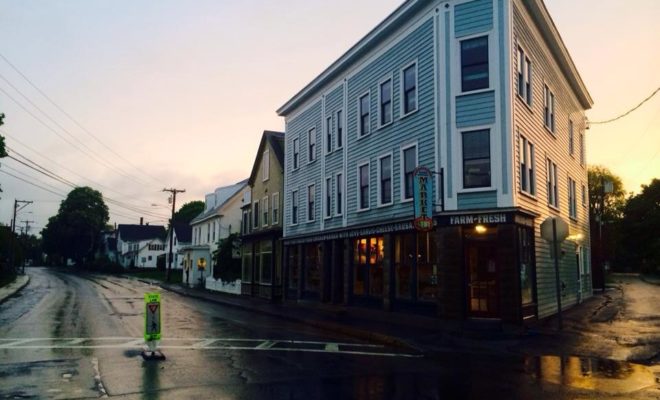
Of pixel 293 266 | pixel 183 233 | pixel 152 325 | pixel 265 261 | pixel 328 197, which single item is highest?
pixel 183 233

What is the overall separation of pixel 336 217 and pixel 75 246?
8828cm

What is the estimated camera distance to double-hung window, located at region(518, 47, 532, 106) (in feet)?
61.7

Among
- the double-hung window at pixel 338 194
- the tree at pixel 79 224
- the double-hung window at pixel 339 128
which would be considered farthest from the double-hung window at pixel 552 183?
the tree at pixel 79 224

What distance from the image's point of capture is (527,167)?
62.1ft

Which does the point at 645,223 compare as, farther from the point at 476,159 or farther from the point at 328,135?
the point at 476,159

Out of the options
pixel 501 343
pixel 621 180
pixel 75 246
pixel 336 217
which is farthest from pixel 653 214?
pixel 75 246

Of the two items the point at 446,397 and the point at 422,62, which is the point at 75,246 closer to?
the point at 422,62

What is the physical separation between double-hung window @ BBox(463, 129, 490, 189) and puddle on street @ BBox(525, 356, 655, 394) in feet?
Result: 20.7

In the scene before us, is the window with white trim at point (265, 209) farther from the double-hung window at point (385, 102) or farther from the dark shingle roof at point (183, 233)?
the dark shingle roof at point (183, 233)

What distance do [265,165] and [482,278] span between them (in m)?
21.1

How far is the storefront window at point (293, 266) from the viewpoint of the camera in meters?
29.3

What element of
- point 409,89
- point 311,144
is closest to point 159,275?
point 311,144

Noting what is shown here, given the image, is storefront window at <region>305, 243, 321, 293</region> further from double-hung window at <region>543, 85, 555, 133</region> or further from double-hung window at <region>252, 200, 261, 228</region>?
double-hung window at <region>543, 85, 555, 133</region>

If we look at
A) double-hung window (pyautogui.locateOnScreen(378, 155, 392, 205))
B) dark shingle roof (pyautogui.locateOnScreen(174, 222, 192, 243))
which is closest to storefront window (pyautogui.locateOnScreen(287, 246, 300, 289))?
double-hung window (pyautogui.locateOnScreen(378, 155, 392, 205))
